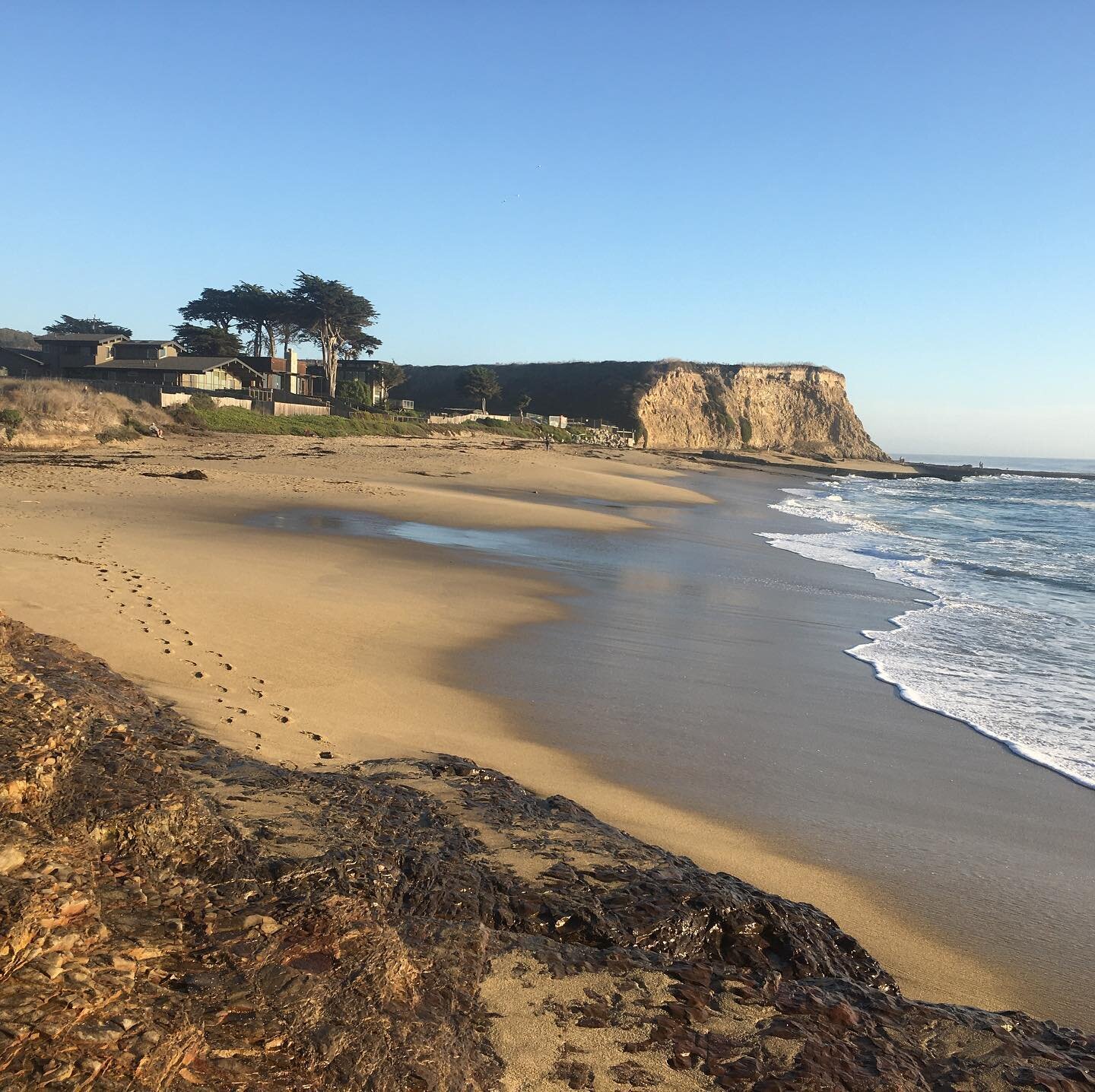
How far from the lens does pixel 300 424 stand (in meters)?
43.5

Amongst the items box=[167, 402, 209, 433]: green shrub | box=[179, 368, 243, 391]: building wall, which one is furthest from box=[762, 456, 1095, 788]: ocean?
box=[179, 368, 243, 391]: building wall

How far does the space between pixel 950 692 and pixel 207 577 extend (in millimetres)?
8867

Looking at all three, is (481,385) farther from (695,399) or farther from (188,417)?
(188,417)

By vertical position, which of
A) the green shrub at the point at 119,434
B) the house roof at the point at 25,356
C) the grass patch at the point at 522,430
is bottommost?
the green shrub at the point at 119,434

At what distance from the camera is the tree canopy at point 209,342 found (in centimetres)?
5756

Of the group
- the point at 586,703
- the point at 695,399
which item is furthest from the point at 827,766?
the point at 695,399

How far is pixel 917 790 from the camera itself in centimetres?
597

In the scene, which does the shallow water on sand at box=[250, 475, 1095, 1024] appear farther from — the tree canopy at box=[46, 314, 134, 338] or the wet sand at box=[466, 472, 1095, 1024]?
the tree canopy at box=[46, 314, 134, 338]

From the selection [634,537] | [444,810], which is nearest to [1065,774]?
[444,810]

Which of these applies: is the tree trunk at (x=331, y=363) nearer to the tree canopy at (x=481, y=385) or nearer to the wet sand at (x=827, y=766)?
the tree canopy at (x=481, y=385)

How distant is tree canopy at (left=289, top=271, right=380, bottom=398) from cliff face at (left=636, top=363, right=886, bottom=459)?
36.1 m

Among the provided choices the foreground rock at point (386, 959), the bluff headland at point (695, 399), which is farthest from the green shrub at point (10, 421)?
the bluff headland at point (695, 399)

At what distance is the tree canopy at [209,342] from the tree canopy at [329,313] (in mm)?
6048

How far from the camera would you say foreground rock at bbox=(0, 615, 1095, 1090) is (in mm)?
2154
